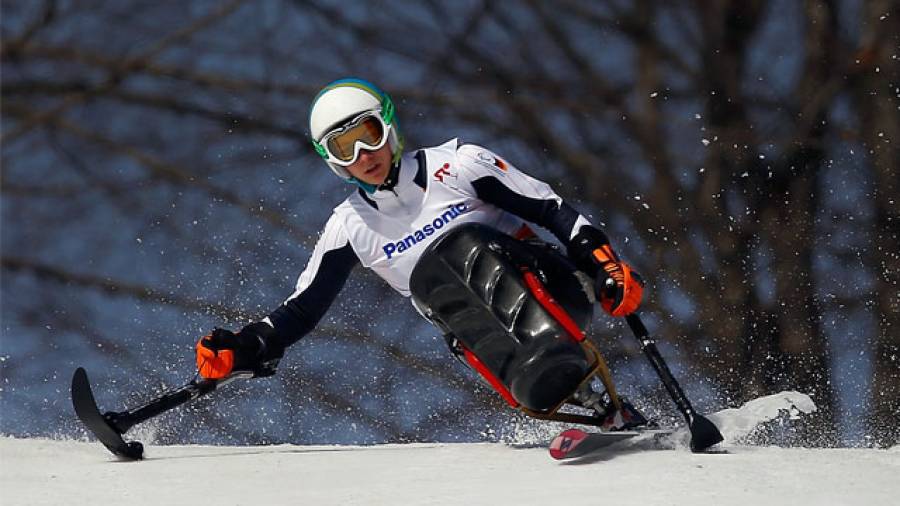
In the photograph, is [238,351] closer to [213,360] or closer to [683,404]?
[213,360]

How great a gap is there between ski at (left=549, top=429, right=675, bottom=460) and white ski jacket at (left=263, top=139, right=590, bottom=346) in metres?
0.79

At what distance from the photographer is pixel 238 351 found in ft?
19.9

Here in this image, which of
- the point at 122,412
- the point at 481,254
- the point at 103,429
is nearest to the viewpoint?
the point at 481,254

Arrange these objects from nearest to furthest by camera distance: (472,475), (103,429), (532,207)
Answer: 1. (472,475)
2. (532,207)
3. (103,429)

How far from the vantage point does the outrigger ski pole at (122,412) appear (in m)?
6.01

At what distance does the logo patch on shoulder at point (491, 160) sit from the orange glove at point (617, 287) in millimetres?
555

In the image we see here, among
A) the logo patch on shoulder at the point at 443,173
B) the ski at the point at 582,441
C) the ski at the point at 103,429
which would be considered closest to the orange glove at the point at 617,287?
the ski at the point at 582,441

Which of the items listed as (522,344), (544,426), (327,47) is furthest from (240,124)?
(522,344)

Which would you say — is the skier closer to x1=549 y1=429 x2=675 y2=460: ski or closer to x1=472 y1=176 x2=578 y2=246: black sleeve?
x1=472 y1=176 x2=578 y2=246: black sleeve

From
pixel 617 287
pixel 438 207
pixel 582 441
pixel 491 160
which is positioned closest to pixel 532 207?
pixel 491 160

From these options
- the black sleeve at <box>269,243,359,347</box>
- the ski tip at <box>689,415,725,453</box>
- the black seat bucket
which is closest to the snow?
the ski tip at <box>689,415,725,453</box>

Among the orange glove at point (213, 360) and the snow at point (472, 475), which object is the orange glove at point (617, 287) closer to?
the snow at point (472, 475)

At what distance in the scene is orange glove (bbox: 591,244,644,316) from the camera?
17.8 feet

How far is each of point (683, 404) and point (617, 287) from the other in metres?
0.53
